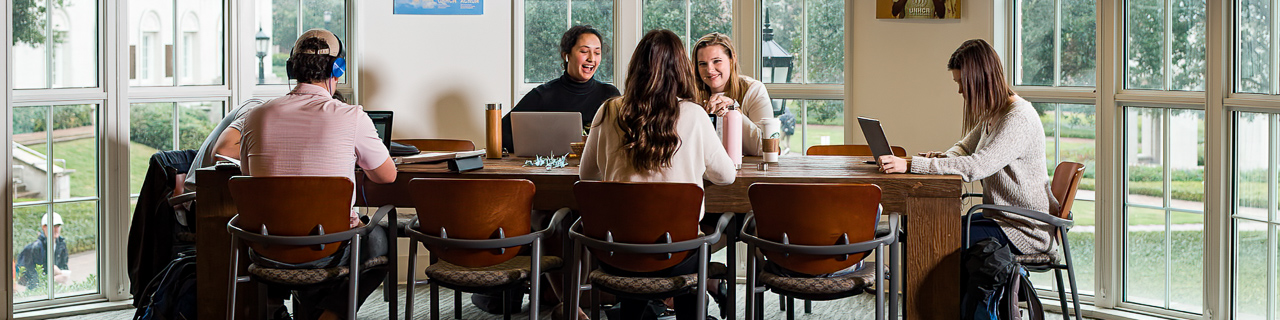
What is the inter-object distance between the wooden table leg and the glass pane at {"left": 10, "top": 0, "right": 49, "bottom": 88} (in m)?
3.87

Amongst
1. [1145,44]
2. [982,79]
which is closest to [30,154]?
[982,79]

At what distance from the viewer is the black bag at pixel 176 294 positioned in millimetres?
3885

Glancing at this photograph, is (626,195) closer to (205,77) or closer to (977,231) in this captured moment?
(977,231)

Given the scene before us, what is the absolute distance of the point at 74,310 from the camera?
16.0ft

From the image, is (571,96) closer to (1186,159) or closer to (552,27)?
(552,27)

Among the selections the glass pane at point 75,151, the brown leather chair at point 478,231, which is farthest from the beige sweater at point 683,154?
the glass pane at point 75,151

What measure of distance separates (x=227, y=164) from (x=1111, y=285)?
13.0 feet

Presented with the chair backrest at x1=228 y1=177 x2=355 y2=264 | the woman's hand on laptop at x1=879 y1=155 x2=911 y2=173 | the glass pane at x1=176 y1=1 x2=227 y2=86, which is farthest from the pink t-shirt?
the glass pane at x1=176 y1=1 x2=227 y2=86

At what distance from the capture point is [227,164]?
377 cm

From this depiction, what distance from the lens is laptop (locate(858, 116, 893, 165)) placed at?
3.70 meters

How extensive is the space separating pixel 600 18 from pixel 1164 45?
2.79 metres

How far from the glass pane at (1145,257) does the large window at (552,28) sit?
2727 millimetres

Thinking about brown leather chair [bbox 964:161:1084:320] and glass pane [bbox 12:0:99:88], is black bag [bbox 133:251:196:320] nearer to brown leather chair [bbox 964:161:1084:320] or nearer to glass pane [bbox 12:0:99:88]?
glass pane [bbox 12:0:99:88]

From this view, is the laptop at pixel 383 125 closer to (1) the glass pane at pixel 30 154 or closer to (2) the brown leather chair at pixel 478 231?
(2) the brown leather chair at pixel 478 231
